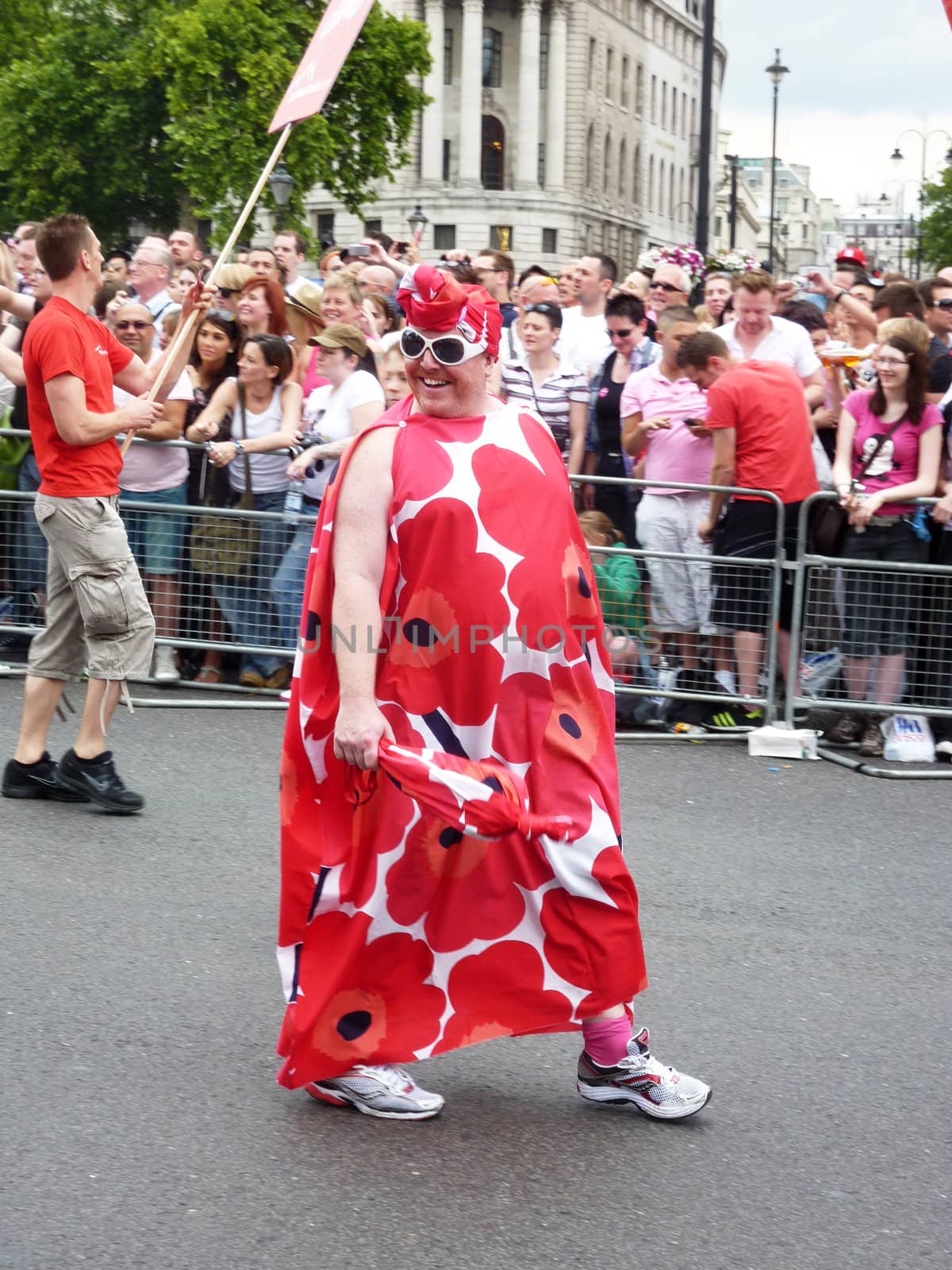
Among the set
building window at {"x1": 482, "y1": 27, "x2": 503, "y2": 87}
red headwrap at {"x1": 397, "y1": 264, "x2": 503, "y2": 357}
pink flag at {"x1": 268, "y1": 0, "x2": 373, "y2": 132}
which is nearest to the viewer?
red headwrap at {"x1": 397, "y1": 264, "x2": 503, "y2": 357}

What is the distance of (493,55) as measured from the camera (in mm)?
90438

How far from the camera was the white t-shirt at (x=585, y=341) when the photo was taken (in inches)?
410

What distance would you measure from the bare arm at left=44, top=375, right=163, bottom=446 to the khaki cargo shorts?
26cm

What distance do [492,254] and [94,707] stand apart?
688 cm

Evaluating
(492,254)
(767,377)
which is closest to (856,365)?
(767,377)

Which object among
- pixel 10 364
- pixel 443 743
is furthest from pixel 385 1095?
pixel 10 364

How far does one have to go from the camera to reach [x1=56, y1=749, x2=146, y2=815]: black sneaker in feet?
20.9

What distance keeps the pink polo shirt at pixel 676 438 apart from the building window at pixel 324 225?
81361 millimetres

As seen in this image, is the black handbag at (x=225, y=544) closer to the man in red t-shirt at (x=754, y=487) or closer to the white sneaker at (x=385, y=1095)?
the man in red t-shirt at (x=754, y=487)

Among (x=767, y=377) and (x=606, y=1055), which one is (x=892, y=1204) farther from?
(x=767, y=377)

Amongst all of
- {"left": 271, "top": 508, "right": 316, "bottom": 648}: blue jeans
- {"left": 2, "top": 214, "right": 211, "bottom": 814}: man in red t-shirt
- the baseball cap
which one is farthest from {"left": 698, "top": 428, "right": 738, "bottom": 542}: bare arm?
{"left": 2, "top": 214, "right": 211, "bottom": 814}: man in red t-shirt

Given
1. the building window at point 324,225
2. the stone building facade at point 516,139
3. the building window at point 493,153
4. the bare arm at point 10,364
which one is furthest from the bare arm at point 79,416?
the building window at point 493,153

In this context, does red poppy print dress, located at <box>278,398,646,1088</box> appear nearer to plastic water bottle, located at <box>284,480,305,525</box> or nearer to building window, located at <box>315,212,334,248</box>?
plastic water bottle, located at <box>284,480,305,525</box>

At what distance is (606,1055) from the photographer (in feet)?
12.8
